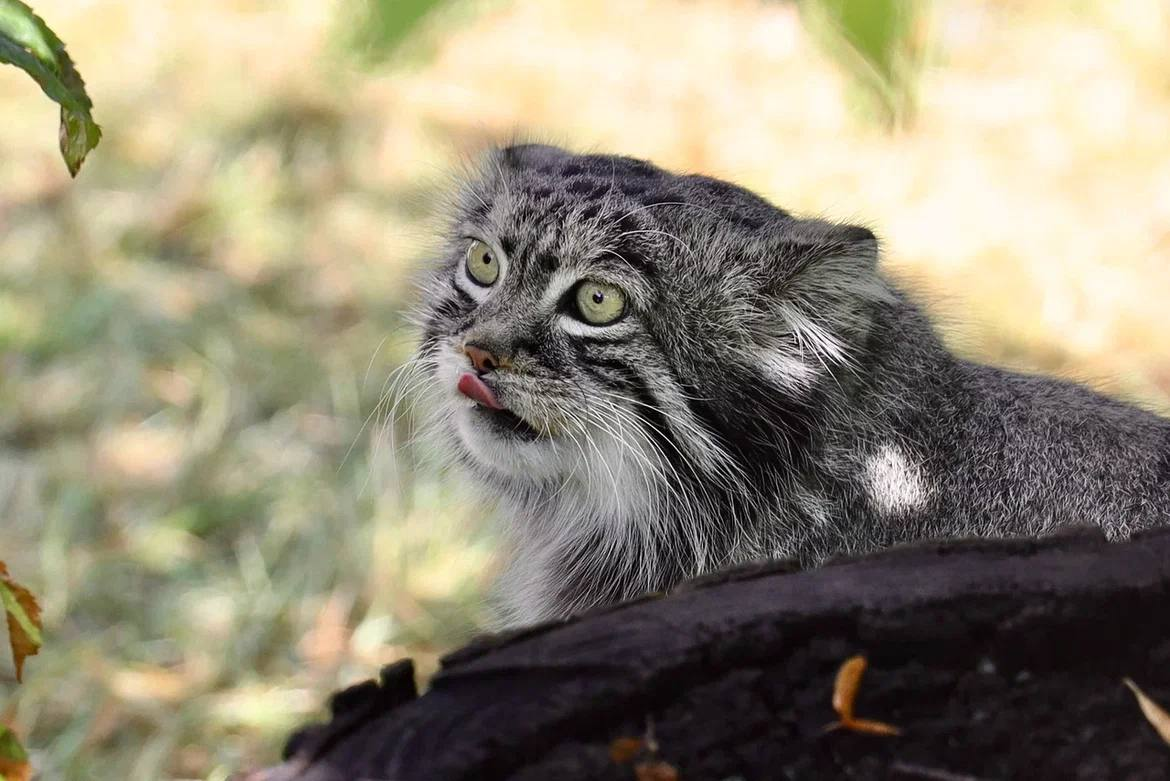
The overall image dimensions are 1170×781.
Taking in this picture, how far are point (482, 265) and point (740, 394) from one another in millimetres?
850

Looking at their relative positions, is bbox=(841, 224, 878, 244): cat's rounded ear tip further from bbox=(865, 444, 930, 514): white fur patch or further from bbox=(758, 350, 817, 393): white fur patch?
bbox=(865, 444, 930, 514): white fur patch

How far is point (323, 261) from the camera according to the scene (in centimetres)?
748

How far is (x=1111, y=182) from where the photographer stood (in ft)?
25.7

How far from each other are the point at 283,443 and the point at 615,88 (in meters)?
3.71

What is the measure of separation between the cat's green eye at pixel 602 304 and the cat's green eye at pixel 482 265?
0.37 metres

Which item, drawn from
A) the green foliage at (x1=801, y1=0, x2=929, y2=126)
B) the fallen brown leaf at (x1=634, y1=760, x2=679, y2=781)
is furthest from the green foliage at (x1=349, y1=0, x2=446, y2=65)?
the fallen brown leaf at (x1=634, y1=760, x2=679, y2=781)

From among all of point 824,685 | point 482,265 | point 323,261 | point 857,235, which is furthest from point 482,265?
point 323,261

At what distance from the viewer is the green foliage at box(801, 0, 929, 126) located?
1.50m

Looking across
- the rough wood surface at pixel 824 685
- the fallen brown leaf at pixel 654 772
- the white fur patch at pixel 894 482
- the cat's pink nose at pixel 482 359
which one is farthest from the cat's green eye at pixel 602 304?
the fallen brown leaf at pixel 654 772

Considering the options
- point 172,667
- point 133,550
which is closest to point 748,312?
point 172,667

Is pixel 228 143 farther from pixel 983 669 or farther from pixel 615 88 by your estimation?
pixel 983 669

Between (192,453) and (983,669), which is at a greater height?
(192,453)

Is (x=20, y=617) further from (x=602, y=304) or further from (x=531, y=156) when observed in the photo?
(x=531, y=156)

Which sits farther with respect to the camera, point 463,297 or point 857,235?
point 463,297
